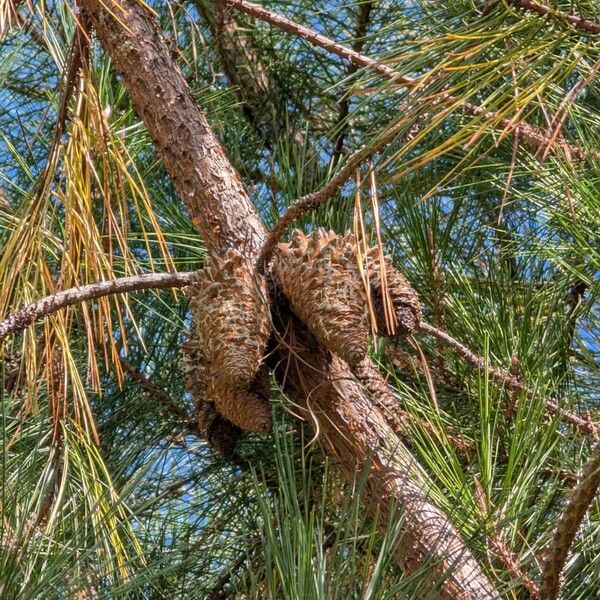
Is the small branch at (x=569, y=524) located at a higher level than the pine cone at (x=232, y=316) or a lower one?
lower

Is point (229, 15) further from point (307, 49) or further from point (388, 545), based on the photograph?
point (388, 545)

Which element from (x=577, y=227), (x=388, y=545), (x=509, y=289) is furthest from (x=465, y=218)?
(x=388, y=545)

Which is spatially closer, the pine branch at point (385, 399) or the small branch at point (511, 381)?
the pine branch at point (385, 399)

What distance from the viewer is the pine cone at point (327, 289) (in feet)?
3.46

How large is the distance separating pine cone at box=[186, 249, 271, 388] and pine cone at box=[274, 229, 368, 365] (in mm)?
29

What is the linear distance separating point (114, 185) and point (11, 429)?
0.40 m

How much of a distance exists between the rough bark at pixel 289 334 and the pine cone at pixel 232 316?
0.04 metres

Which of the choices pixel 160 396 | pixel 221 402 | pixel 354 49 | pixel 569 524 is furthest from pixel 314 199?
pixel 354 49

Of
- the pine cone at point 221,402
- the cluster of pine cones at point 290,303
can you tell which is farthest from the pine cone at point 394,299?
the pine cone at point 221,402

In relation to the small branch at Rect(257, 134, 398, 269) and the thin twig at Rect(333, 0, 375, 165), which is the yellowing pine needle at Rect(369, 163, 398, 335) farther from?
the thin twig at Rect(333, 0, 375, 165)

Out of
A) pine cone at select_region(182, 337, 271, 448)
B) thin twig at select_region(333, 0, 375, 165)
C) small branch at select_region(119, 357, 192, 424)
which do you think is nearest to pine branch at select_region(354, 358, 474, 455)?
pine cone at select_region(182, 337, 271, 448)

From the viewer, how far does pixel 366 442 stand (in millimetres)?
1093

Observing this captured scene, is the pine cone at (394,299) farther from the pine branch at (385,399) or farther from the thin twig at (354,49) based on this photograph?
the thin twig at (354,49)

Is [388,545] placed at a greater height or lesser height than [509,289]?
lesser
